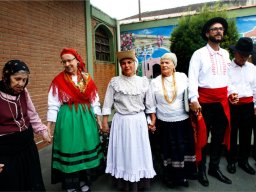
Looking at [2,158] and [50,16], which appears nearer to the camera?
[2,158]

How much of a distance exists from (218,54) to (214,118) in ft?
2.86

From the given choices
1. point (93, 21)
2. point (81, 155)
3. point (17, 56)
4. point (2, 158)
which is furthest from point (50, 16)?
point (2, 158)

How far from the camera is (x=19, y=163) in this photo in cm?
241

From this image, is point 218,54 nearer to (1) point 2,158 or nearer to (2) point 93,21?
(1) point 2,158

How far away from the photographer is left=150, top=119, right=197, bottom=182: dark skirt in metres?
3.21

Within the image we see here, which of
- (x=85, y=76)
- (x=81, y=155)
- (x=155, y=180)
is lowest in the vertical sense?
(x=155, y=180)

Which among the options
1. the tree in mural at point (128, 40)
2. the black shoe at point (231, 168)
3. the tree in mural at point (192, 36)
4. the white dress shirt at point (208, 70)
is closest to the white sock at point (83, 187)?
the white dress shirt at point (208, 70)

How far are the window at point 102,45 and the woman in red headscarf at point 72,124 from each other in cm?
714

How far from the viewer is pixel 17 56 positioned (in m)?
4.89

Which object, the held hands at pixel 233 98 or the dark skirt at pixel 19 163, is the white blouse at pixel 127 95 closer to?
the dark skirt at pixel 19 163

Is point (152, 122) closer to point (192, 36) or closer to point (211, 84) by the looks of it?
point (211, 84)

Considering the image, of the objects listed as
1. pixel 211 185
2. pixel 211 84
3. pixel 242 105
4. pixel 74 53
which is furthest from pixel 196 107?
pixel 74 53

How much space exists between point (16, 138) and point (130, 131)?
132cm

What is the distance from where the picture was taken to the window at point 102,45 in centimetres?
1022
